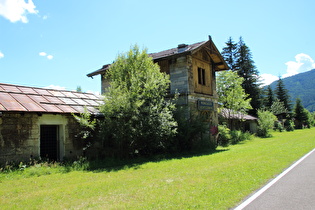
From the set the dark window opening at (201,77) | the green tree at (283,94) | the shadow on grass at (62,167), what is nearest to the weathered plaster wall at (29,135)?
the shadow on grass at (62,167)

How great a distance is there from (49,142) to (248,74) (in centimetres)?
4421

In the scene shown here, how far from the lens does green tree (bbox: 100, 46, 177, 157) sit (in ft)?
39.1

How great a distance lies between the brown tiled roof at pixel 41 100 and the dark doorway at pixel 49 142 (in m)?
1.12

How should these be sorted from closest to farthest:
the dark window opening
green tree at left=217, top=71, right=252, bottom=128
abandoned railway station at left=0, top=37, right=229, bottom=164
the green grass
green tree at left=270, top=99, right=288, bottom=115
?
1. the green grass
2. abandoned railway station at left=0, top=37, right=229, bottom=164
3. the dark window opening
4. green tree at left=217, top=71, right=252, bottom=128
5. green tree at left=270, top=99, right=288, bottom=115

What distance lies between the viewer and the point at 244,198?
518cm

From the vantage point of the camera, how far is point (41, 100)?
12328mm

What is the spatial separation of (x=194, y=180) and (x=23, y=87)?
38.0 feet

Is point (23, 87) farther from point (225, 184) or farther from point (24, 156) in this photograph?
point (225, 184)

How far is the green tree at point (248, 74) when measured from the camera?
155ft

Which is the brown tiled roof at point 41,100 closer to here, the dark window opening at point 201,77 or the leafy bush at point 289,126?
the dark window opening at point 201,77

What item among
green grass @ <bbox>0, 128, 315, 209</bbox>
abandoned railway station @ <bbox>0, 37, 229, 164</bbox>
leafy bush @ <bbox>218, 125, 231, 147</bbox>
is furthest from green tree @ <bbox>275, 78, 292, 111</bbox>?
green grass @ <bbox>0, 128, 315, 209</bbox>

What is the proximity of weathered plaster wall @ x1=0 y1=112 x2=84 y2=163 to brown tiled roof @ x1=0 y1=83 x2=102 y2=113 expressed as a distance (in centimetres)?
36

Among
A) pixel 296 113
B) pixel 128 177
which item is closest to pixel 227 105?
pixel 128 177

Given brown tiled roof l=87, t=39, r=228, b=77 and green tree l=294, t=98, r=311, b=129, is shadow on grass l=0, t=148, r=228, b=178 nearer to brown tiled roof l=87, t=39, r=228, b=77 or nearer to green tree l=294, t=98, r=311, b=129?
brown tiled roof l=87, t=39, r=228, b=77
